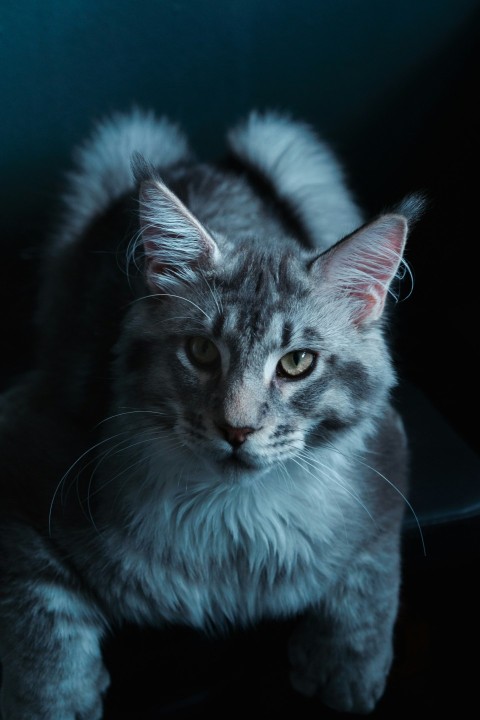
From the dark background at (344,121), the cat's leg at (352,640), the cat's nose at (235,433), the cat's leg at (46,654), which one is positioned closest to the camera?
the cat's nose at (235,433)

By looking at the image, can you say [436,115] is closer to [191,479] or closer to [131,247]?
[131,247]

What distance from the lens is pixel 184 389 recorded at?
1.22 meters

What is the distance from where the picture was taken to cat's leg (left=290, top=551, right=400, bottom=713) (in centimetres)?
142

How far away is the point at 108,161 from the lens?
1.90 meters

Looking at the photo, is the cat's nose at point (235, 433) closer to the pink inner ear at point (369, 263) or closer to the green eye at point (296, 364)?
the green eye at point (296, 364)

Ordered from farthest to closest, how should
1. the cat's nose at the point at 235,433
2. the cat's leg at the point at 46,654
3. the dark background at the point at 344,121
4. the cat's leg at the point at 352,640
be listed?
the dark background at the point at 344,121 → the cat's leg at the point at 352,640 → the cat's leg at the point at 46,654 → the cat's nose at the point at 235,433

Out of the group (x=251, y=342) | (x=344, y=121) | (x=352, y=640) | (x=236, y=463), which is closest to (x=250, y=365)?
(x=251, y=342)

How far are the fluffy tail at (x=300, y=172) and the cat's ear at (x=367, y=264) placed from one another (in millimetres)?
586

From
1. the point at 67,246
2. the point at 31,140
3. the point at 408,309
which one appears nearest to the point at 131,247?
the point at 67,246

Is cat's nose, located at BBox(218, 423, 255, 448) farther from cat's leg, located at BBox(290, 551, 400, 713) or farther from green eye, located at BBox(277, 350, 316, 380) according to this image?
cat's leg, located at BBox(290, 551, 400, 713)

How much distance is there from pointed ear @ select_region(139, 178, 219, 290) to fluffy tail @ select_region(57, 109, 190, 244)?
1.97ft

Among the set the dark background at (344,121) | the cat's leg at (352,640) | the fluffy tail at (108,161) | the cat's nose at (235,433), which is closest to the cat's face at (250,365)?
the cat's nose at (235,433)

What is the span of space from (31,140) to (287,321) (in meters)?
1.02

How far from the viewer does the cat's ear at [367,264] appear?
1200 mm
